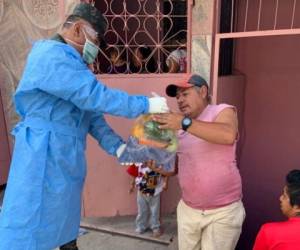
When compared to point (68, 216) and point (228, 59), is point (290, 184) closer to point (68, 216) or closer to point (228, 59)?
point (68, 216)

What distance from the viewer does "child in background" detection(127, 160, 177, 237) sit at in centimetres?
316

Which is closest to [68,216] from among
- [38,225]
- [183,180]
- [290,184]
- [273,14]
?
[38,225]

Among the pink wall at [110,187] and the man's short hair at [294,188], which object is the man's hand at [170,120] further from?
the pink wall at [110,187]

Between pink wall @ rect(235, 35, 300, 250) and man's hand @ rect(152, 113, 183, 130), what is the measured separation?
66.0 inches

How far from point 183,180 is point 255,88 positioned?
1.55 metres

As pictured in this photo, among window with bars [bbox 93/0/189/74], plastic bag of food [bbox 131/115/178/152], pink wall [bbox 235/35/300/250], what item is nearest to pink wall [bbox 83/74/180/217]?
window with bars [bbox 93/0/189/74]

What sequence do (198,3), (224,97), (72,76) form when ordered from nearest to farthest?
(72,76) → (198,3) → (224,97)

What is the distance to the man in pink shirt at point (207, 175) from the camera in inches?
81.7

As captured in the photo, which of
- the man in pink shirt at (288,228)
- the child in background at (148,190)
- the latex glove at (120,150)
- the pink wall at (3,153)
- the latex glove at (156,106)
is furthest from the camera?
the pink wall at (3,153)

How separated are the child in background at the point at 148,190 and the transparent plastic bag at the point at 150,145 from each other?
0.67 meters

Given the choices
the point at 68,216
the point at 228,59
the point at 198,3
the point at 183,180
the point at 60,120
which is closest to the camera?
the point at 60,120

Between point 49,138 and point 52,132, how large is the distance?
0.11ft

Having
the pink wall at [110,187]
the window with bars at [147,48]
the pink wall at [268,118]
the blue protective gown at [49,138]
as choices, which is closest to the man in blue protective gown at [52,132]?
the blue protective gown at [49,138]

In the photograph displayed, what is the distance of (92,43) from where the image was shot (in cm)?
195
